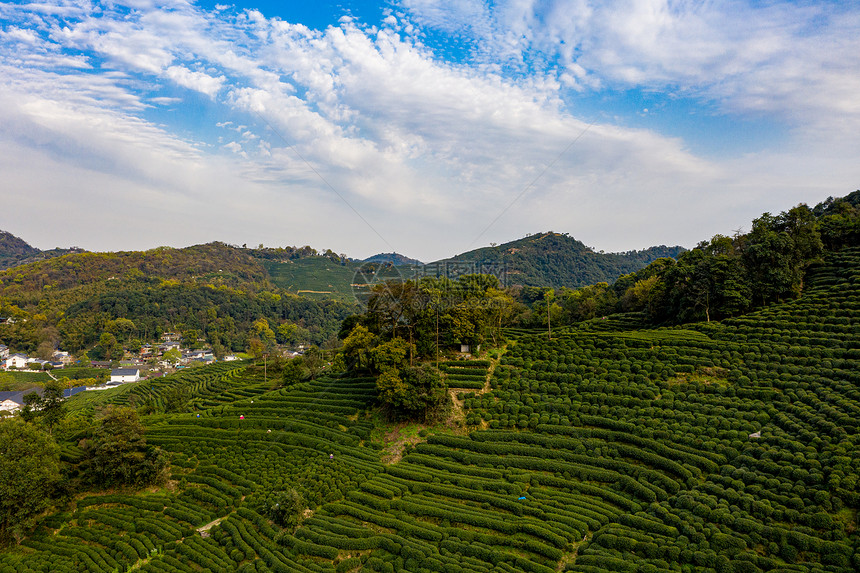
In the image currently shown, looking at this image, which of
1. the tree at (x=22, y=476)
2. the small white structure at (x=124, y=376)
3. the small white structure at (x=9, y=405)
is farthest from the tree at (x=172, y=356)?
the tree at (x=22, y=476)

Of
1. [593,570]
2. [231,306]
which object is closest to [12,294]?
[231,306]

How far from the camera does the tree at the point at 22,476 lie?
27.1 meters

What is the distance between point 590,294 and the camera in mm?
75625

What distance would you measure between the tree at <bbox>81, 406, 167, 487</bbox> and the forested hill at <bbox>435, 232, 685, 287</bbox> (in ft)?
446

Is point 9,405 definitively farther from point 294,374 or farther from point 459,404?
point 459,404

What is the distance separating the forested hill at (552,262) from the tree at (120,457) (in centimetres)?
13594

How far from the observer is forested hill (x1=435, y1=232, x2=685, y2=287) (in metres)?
169

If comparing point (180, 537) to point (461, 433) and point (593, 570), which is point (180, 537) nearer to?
point (461, 433)

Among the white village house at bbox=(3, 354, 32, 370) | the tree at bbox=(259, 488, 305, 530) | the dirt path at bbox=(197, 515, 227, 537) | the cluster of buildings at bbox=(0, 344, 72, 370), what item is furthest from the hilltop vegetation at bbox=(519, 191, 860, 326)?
the white village house at bbox=(3, 354, 32, 370)

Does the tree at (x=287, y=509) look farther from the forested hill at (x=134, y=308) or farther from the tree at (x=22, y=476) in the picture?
the forested hill at (x=134, y=308)

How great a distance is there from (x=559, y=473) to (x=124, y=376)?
93522 mm

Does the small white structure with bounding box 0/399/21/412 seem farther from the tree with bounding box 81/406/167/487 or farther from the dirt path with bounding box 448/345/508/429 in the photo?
the dirt path with bounding box 448/345/508/429

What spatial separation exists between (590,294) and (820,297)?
1488 inches

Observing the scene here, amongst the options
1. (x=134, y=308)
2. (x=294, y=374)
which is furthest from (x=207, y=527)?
(x=134, y=308)
